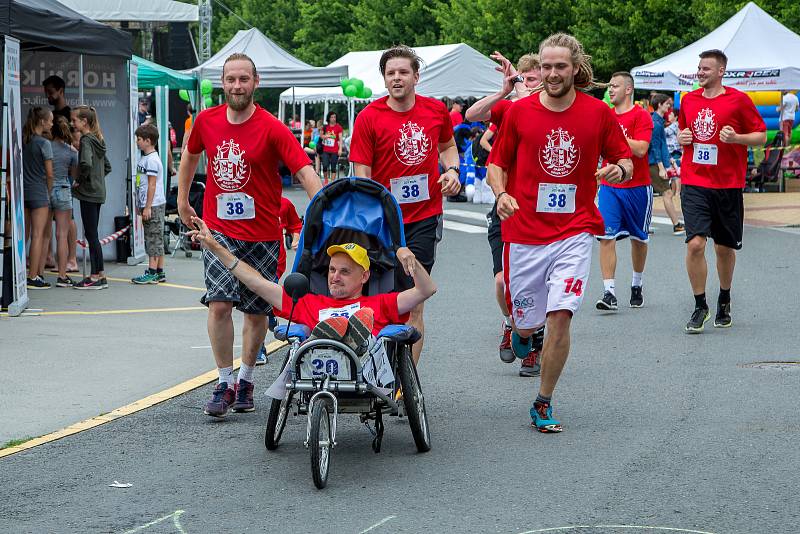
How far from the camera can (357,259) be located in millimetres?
6344

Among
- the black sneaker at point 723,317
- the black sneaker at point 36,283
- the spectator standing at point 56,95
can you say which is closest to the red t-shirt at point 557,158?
the black sneaker at point 723,317

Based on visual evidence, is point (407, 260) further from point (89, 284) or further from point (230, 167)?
point (89, 284)

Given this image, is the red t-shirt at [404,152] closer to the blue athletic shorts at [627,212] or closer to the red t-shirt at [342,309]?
the red t-shirt at [342,309]

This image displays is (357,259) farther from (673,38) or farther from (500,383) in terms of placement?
(673,38)

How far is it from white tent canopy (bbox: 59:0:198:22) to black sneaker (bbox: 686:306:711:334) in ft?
62.3

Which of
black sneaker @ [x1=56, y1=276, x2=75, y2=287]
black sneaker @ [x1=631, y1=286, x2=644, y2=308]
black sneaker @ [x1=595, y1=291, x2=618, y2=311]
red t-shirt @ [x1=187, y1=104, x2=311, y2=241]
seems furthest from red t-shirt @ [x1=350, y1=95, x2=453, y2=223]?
black sneaker @ [x1=56, y1=276, x2=75, y2=287]

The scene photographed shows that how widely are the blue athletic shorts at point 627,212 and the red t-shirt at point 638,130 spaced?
0.24 ft

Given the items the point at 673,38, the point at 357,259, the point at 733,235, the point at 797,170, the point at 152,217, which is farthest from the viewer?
the point at 673,38

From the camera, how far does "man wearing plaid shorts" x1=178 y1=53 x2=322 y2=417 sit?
714 cm

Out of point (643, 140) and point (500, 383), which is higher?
point (643, 140)

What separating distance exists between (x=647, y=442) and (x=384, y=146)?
235 cm

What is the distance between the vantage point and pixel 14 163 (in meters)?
11.4

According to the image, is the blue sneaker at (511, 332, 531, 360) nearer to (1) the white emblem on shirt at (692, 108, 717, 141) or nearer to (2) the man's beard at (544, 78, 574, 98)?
(2) the man's beard at (544, 78, 574, 98)

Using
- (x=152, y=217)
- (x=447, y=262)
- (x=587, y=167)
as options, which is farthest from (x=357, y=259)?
(x=447, y=262)
